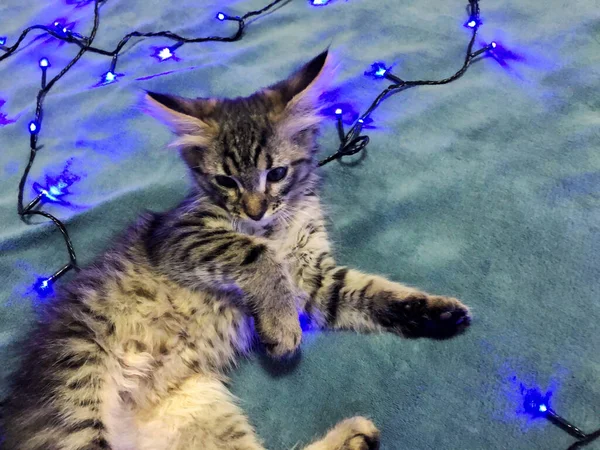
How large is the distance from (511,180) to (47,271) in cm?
123

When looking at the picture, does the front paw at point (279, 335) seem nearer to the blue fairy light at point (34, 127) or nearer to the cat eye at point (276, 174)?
the cat eye at point (276, 174)

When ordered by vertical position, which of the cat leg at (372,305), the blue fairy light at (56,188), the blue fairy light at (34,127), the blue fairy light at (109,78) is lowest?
the cat leg at (372,305)

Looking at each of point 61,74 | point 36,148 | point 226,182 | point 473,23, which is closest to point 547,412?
point 226,182

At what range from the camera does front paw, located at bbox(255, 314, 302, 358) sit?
42.6 inches

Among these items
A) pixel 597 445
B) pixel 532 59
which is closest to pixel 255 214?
pixel 597 445

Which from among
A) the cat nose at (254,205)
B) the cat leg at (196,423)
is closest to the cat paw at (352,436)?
the cat leg at (196,423)

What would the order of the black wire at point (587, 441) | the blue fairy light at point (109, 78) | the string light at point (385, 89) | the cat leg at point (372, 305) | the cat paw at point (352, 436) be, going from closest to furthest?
the black wire at point (587, 441) → the cat paw at point (352, 436) → the cat leg at point (372, 305) → the string light at point (385, 89) → the blue fairy light at point (109, 78)

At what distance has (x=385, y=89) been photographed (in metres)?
1.54

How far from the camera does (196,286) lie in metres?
1.16

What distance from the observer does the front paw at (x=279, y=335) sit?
108cm

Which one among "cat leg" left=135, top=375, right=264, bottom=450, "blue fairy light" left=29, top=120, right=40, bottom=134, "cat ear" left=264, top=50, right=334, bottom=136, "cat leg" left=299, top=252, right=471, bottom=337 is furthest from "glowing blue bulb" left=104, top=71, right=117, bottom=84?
"cat leg" left=135, top=375, right=264, bottom=450

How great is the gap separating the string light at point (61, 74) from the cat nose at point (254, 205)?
50 centimetres

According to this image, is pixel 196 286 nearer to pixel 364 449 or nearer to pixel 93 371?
pixel 93 371

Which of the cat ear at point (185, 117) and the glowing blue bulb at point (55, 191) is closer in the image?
the cat ear at point (185, 117)
